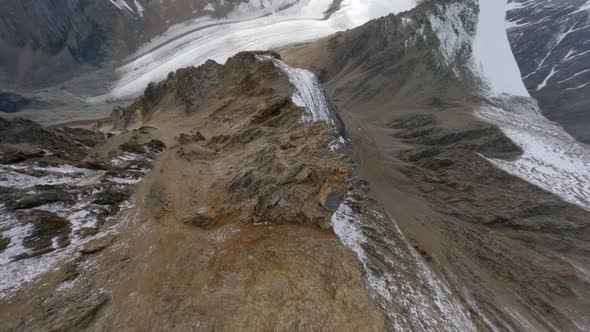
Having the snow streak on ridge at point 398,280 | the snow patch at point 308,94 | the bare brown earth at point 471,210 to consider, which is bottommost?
the bare brown earth at point 471,210

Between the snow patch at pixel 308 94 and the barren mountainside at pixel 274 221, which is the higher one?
the snow patch at pixel 308 94

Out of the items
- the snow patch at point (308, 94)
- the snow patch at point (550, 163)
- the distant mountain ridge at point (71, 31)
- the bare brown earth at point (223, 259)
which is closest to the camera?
the bare brown earth at point (223, 259)

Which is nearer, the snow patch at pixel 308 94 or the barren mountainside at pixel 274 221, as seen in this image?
the barren mountainside at pixel 274 221

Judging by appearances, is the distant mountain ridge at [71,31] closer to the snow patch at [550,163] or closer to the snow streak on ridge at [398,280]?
the snow streak on ridge at [398,280]

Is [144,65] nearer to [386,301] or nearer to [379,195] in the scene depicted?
[379,195]

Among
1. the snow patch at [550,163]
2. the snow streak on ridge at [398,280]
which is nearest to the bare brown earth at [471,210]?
the snow patch at [550,163]

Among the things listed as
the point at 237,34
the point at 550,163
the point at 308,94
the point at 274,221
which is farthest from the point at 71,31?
the point at 550,163

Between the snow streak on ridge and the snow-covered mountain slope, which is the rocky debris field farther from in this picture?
the snow-covered mountain slope

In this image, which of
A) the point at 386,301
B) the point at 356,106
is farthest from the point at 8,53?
the point at 386,301
